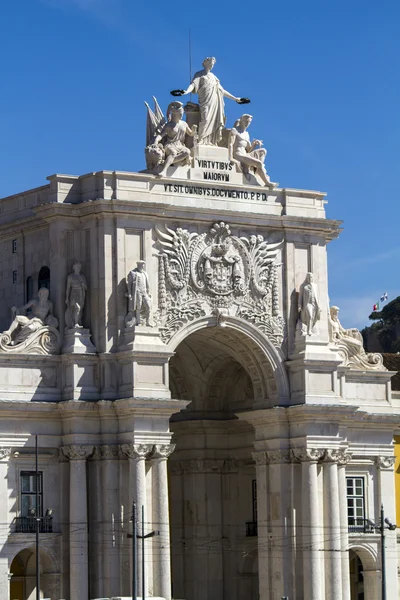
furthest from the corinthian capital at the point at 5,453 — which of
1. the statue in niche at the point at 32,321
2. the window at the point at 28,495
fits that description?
the statue in niche at the point at 32,321

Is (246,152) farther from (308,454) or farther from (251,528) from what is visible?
(251,528)

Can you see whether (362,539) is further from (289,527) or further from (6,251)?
(6,251)

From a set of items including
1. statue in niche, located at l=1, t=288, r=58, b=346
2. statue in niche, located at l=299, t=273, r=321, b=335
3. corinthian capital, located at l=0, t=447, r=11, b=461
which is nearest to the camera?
corinthian capital, located at l=0, t=447, r=11, b=461

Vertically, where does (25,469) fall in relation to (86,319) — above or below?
below

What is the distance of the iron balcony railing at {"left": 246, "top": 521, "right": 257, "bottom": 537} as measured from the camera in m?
79.2

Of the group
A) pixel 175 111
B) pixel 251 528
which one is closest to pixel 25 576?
pixel 251 528

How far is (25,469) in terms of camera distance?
71.9 meters

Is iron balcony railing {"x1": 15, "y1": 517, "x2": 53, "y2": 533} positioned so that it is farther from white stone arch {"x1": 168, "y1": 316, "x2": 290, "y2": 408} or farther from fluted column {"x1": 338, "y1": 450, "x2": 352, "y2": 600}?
fluted column {"x1": 338, "y1": 450, "x2": 352, "y2": 600}

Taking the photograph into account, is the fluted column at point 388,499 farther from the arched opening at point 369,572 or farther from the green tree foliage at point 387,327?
the green tree foliage at point 387,327

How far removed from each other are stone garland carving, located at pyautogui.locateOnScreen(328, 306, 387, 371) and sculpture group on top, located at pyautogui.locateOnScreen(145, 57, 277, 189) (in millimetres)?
5713

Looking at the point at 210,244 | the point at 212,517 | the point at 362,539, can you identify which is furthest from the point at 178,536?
the point at 210,244

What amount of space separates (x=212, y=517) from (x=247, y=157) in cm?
1369

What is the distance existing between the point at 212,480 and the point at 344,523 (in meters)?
6.11

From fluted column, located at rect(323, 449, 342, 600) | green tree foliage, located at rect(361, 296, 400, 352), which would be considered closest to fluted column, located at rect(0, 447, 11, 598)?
fluted column, located at rect(323, 449, 342, 600)
